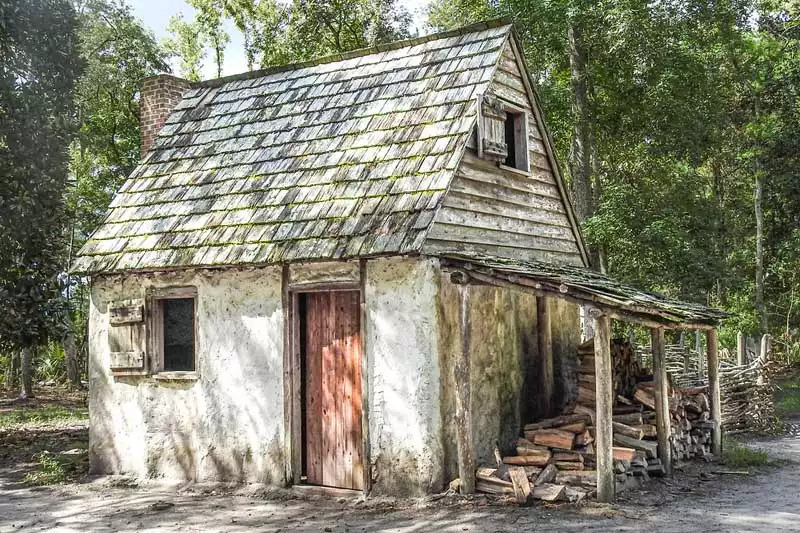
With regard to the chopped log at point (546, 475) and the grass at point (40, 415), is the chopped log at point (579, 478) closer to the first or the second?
the chopped log at point (546, 475)

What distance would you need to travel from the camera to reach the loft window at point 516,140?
11492 mm

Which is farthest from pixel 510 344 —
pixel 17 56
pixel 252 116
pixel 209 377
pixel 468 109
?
pixel 17 56

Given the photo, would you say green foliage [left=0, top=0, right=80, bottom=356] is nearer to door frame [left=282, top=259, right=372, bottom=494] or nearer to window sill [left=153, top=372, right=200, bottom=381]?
window sill [left=153, top=372, right=200, bottom=381]

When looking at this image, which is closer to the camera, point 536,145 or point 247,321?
point 247,321

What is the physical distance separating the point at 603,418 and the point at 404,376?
2287 millimetres

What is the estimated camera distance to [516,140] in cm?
1166

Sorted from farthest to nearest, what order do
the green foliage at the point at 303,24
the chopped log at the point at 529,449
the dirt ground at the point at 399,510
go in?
the green foliage at the point at 303,24, the chopped log at the point at 529,449, the dirt ground at the point at 399,510

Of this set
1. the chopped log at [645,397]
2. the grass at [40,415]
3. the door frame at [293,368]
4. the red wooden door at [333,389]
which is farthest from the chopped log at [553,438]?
the grass at [40,415]

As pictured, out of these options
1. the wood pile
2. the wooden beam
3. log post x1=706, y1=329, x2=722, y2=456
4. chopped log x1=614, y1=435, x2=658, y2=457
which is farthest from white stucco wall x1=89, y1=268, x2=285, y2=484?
log post x1=706, y1=329, x2=722, y2=456

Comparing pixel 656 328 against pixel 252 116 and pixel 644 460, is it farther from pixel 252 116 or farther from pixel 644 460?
pixel 252 116

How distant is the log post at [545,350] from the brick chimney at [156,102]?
7644 mm

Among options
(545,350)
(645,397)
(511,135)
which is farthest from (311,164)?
(645,397)

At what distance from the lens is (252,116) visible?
12.5 meters

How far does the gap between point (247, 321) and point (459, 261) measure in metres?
3.25
